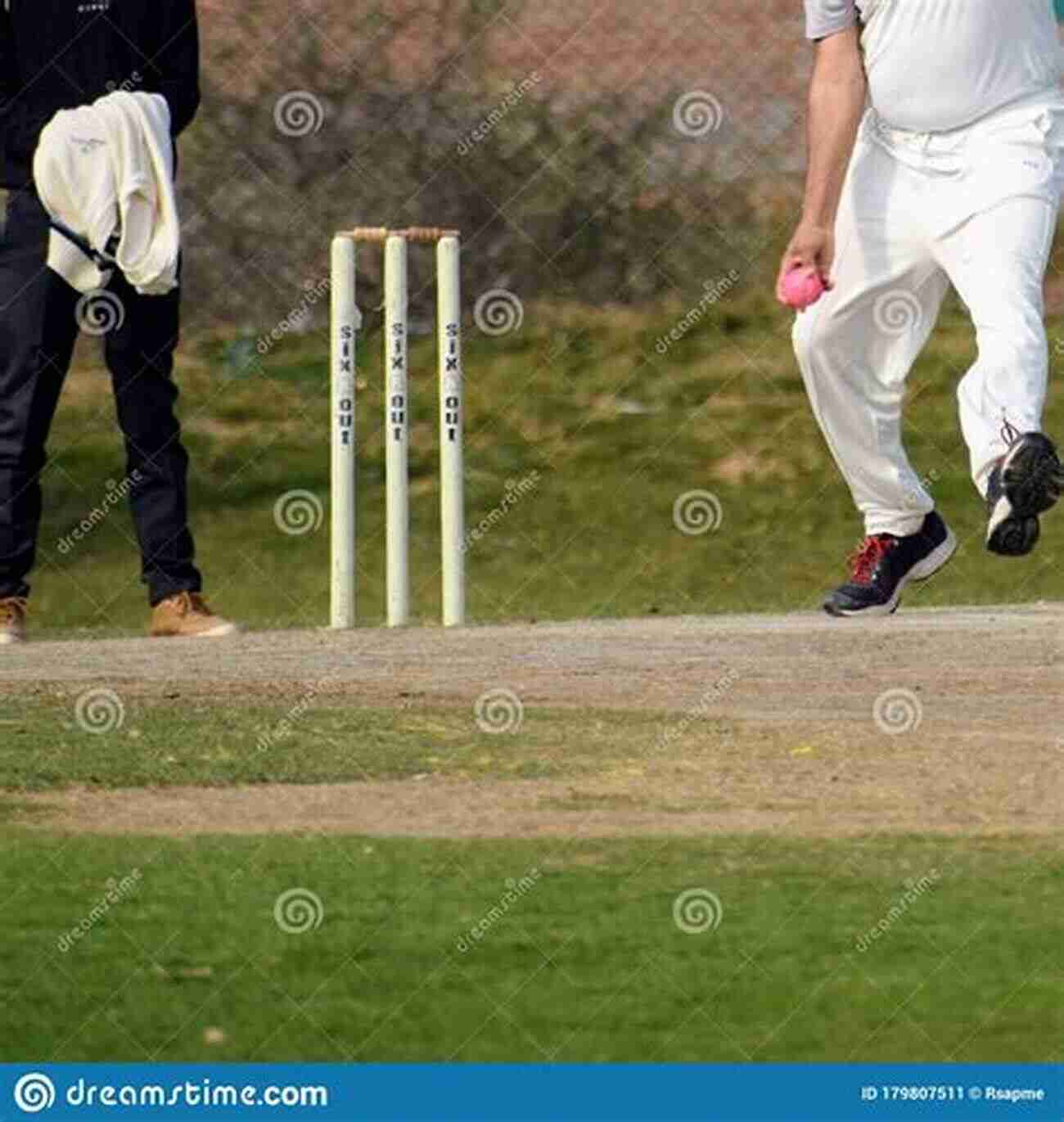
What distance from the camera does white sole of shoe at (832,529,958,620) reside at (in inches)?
488

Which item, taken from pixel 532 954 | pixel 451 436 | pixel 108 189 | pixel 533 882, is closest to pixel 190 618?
pixel 451 436

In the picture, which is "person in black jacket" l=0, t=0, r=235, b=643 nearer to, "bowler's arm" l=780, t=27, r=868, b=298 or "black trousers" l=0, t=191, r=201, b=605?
"black trousers" l=0, t=191, r=201, b=605

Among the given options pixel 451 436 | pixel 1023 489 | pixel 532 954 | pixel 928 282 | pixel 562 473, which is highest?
pixel 928 282

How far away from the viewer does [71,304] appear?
12406 mm

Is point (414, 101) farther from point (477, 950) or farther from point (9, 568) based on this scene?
point (477, 950)

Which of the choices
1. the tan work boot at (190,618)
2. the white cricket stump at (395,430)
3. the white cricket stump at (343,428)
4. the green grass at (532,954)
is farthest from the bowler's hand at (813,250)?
the green grass at (532,954)

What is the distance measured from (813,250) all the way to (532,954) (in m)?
4.39

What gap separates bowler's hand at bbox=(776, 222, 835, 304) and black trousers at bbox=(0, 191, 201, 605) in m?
1.68

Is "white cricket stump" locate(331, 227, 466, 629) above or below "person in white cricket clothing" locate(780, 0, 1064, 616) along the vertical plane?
below

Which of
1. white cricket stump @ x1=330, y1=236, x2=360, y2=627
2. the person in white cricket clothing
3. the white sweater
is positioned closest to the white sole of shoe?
the person in white cricket clothing

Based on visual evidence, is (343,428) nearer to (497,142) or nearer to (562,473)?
(562,473)

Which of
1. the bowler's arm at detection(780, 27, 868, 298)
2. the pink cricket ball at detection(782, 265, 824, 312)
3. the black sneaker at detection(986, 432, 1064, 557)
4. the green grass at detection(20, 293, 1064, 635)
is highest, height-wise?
the bowler's arm at detection(780, 27, 868, 298)

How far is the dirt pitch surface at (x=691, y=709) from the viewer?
9.15m

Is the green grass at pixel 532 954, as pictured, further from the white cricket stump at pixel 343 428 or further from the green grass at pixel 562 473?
the green grass at pixel 562 473
